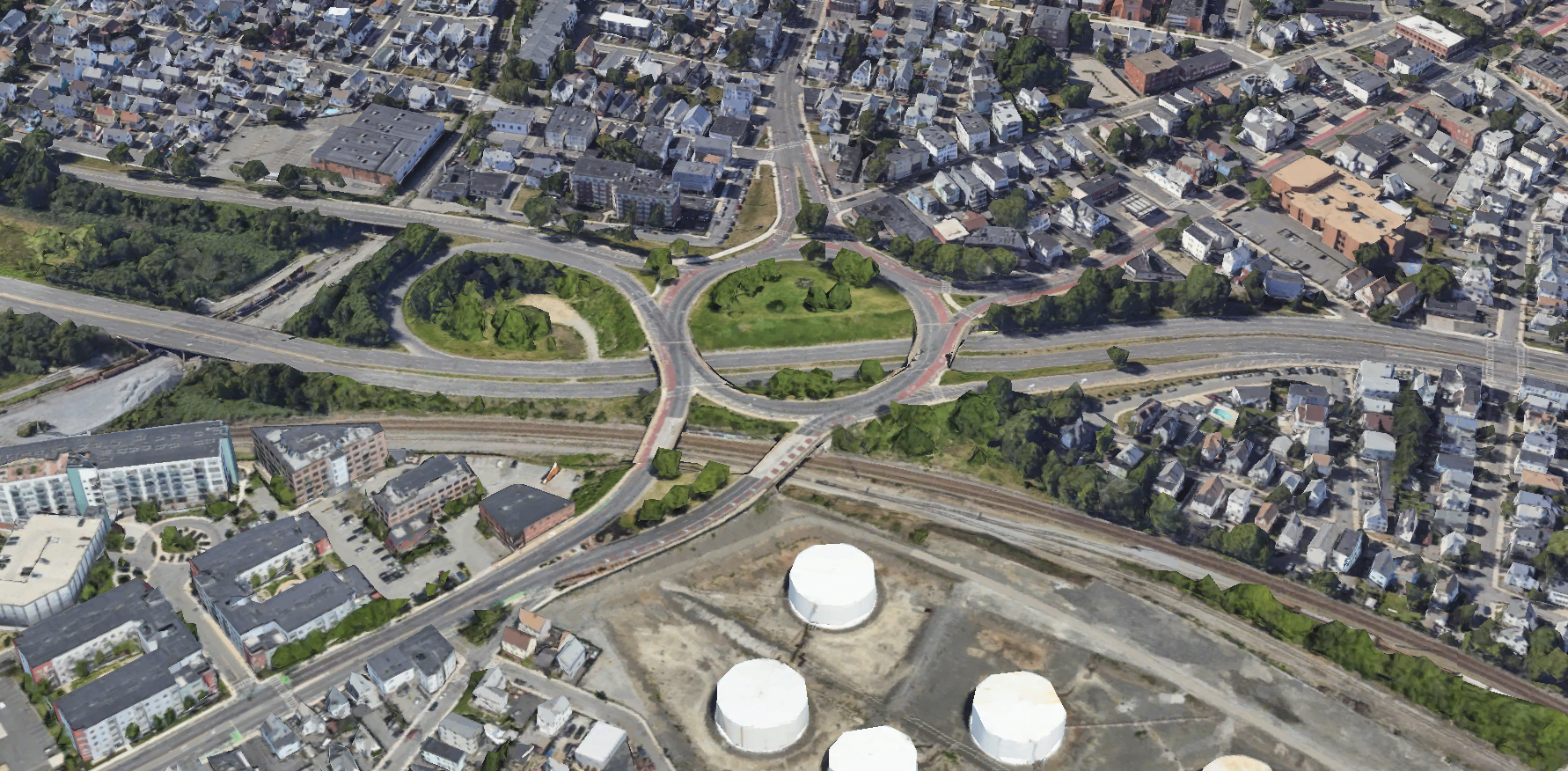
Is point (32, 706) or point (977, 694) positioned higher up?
point (977, 694)

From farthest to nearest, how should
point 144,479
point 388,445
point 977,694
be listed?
point 388,445 < point 144,479 < point 977,694

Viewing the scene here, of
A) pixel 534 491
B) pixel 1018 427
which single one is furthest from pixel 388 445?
pixel 1018 427

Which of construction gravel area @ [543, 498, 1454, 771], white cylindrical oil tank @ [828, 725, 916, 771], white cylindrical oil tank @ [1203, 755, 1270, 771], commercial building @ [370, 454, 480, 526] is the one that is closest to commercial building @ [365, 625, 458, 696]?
construction gravel area @ [543, 498, 1454, 771]

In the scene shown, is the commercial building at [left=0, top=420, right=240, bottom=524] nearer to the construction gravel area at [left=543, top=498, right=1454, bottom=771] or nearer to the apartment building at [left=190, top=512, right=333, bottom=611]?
the apartment building at [left=190, top=512, right=333, bottom=611]

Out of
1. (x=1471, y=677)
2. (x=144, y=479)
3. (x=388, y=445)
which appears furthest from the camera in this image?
(x=388, y=445)

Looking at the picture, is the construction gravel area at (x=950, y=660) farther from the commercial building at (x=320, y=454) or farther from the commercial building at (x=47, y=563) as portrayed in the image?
the commercial building at (x=47, y=563)

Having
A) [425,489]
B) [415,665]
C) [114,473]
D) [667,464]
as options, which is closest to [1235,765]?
[667,464]

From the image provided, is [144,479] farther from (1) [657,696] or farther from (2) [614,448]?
(1) [657,696]
